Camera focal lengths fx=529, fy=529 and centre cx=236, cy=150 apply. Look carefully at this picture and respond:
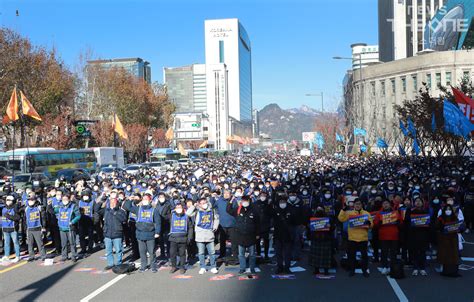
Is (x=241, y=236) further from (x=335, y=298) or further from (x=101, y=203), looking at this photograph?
(x=101, y=203)

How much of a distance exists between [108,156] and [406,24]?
60006 mm

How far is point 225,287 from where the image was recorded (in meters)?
9.84

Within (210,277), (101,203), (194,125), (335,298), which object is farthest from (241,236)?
(194,125)

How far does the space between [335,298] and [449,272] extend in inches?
108

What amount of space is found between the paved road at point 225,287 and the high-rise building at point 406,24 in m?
81.4

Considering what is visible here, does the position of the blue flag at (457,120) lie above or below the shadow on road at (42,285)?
above

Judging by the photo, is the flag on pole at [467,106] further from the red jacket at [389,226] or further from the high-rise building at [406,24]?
the high-rise building at [406,24]

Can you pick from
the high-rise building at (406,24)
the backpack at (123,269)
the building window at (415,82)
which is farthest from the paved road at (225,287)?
the high-rise building at (406,24)

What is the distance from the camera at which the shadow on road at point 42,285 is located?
9438 millimetres

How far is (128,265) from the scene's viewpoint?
11.2 metres

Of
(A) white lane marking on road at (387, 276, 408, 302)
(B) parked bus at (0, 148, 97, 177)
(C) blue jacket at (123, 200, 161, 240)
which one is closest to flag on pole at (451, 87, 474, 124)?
(A) white lane marking on road at (387, 276, 408, 302)

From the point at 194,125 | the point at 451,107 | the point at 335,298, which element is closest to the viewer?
the point at 335,298

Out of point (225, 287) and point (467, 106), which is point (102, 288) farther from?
point (467, 106)

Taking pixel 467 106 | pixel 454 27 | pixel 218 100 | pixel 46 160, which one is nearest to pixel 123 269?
pixel 467 106
